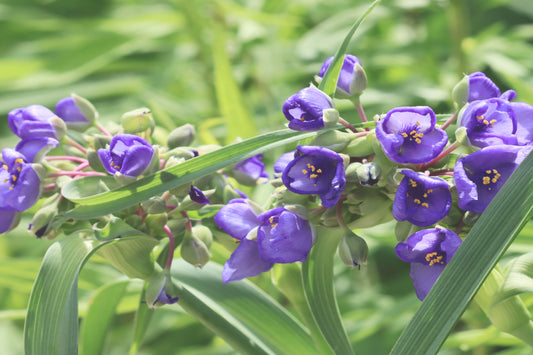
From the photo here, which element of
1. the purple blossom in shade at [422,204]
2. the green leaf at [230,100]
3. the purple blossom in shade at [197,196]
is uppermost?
the purple blossom in shade at [422,204]

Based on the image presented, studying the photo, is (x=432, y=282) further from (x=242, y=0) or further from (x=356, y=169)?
(x=242, y=0)

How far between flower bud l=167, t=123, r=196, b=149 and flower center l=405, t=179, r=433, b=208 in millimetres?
311

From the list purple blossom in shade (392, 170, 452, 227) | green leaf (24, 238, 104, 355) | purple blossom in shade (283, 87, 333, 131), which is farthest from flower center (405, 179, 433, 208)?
green leaf (24, 238, 104, 355)

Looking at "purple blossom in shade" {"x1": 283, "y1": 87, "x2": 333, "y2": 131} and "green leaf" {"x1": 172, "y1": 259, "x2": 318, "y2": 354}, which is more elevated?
"purple blossom in shade" {"x1": 283, "y1": 87, "x2": 333, "y2": 131}

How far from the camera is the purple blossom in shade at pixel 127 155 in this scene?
650mm

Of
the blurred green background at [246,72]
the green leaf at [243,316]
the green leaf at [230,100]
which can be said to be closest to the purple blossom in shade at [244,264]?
the green leaf at [243,316]

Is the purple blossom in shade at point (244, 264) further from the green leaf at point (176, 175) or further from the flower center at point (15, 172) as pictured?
the flower center at point (15, 172)

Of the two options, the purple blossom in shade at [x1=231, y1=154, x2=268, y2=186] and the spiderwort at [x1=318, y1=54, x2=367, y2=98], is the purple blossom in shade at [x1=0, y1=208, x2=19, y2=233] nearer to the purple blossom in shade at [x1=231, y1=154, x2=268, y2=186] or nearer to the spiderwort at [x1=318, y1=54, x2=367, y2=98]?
the purple blossom in shade at [x1=231, y1=154, x2=268, y2=186]

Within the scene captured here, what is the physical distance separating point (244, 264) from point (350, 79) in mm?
274

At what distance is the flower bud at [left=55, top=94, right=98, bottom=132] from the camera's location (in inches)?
31.9

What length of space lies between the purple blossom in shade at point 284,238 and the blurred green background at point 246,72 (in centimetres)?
57

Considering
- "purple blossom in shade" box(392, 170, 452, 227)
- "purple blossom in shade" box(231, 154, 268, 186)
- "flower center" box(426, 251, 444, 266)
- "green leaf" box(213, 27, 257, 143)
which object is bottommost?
"green leaf" box(213, 27, 257, 143)

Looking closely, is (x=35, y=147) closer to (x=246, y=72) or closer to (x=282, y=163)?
(x=282, y=163)

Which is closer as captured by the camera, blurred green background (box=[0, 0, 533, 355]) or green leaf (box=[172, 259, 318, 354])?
green leaf (box=[172, 259, 318, 354])
